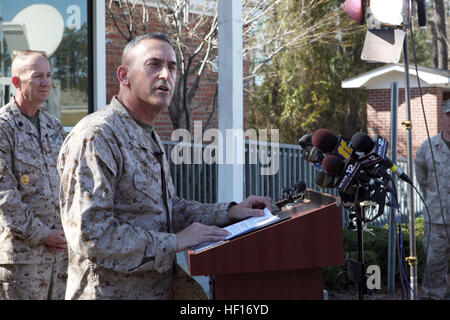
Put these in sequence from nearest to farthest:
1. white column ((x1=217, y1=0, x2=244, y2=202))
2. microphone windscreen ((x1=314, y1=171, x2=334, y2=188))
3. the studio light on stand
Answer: microphone windscreen ((x1=314, y1=171, x2=334, y2=188))
the studio light on stand
white column ((x1=217, y1=0, x2=244, y2=202))

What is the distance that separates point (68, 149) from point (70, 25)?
5.09 metres

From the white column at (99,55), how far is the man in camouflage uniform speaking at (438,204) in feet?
12.1

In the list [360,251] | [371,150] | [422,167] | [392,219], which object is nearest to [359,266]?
[360,251]

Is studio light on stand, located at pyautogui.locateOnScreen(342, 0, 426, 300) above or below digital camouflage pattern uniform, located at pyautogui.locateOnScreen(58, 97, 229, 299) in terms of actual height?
above

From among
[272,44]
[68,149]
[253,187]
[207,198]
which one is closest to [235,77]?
[68,149]

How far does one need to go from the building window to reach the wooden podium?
4987 millimetres

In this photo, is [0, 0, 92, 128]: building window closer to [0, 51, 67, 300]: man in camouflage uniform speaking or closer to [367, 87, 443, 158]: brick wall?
[0, 51, 67, 300]: man in camouflage uniform speaking

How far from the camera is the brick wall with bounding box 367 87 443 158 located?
2053 cm

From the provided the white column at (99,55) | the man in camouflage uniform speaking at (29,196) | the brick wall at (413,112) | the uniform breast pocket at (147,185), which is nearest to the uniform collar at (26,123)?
the man in camouflage uniform speaking at (29,196)

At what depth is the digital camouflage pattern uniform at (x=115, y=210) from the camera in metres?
2.30

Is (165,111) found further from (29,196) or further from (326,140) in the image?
(326,140)

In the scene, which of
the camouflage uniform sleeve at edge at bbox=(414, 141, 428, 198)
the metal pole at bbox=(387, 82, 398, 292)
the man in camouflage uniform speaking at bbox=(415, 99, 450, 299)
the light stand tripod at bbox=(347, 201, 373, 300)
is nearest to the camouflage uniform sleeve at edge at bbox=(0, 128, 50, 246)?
the light stand tripod at bbox=(347, 201, 373, 300)

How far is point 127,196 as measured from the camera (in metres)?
2.49

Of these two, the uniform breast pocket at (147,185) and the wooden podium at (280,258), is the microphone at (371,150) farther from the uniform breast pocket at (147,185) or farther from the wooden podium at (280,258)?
the uniform breast pocket at (147,185)
